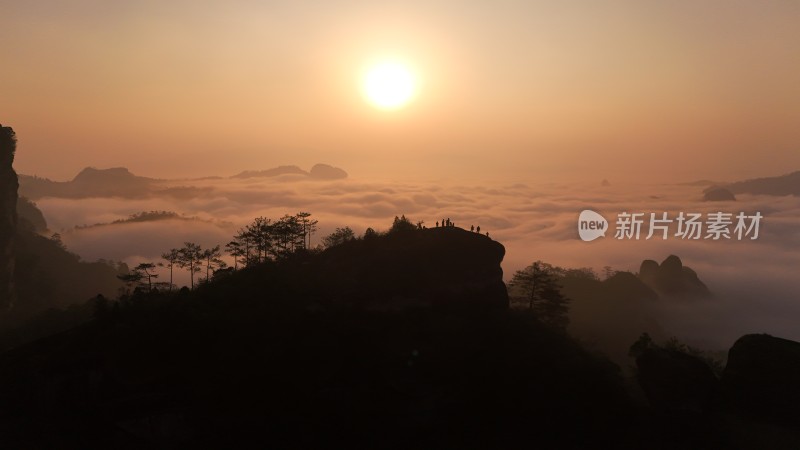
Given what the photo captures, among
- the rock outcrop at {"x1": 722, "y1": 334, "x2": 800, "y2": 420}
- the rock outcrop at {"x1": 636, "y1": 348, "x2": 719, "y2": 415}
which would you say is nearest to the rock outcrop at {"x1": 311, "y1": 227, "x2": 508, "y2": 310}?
the rock outcrop at {"x1": 636, "y1": 348, "x2": 719, "y2": 415}

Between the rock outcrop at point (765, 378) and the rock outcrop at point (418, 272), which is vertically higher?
the rock outcrop at point (418, 272)

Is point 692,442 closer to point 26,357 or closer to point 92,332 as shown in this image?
point 92,332

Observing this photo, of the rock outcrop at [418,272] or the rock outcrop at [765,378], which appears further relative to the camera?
the rock outcrop at [418,272]

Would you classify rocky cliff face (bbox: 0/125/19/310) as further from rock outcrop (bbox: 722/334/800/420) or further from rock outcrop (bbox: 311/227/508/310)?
rock outcrop (bbox: 722/334/800/420)

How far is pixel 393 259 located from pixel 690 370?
3679cm

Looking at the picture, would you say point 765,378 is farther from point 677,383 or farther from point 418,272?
point 418,272

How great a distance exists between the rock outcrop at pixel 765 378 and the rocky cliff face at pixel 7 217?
137m

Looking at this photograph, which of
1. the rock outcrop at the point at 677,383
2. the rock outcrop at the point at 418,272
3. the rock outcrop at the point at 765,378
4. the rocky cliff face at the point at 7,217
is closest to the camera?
the rock outcrop at the point at 765,378

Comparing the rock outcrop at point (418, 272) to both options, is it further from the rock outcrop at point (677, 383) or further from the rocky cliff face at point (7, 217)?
the rocky cliff face at point (7, 217)

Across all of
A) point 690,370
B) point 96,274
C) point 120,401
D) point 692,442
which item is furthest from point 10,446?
point 96,274

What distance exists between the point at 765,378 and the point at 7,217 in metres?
143

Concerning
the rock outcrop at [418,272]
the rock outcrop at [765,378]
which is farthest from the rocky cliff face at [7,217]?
the rock outcrop at [765,378]

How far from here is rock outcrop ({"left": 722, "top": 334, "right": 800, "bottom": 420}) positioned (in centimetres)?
5119

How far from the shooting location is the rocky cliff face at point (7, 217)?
107m
